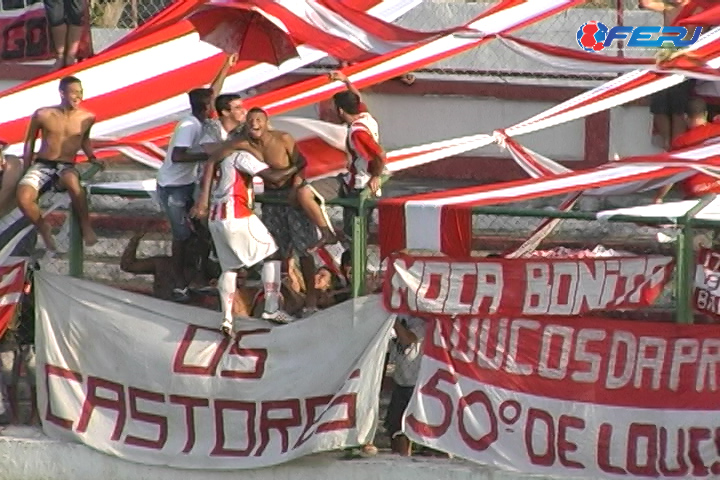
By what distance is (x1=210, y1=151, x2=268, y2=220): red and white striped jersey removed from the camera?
40.9 ft

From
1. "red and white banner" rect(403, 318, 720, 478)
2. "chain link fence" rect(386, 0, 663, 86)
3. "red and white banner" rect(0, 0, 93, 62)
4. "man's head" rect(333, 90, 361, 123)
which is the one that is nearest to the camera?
"red and white banner" rect(403, 318, 720, 478)

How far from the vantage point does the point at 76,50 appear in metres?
17.7

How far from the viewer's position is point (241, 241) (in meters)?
12.4

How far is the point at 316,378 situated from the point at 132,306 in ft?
4.50

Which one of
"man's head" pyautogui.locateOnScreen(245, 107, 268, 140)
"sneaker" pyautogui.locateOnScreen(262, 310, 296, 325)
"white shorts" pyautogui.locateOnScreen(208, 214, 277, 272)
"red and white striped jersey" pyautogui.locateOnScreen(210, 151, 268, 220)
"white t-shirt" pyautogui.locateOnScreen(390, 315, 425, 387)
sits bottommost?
"white t-shirt" pyautogui.locateOnScreen(390, 315, 425, 387)

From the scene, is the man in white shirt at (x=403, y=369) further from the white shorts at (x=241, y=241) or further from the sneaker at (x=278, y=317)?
the white shorts at (x=241, y=241)

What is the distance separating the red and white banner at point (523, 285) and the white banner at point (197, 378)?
0.29 metres

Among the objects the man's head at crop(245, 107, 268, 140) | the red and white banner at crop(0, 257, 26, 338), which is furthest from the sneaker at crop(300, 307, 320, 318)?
the red and white banner at crop(0, 257, 26, 338)

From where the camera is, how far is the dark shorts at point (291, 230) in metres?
12.7

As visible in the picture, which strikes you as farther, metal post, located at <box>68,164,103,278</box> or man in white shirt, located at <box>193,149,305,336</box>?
metal post, located at <box>68,164,103,278</box>

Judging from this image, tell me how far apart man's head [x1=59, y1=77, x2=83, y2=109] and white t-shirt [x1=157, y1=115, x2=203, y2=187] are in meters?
0.86

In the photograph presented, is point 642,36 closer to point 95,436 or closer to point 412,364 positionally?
point 412,364

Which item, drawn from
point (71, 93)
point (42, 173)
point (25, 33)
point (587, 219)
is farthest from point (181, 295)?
point (25, 33)
